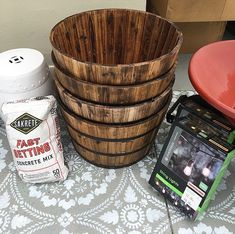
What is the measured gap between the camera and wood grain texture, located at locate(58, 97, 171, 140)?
0.88 meters

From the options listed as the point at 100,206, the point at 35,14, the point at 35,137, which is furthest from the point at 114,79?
the point at 35,14

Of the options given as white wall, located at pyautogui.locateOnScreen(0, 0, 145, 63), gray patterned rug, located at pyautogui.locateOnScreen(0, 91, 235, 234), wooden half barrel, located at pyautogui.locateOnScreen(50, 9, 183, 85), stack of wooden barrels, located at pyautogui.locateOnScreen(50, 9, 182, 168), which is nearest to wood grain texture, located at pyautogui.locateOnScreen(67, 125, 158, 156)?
stack of wooden barrels, located at pyautogui.locateOnScreen(50, 9, 182, 168)

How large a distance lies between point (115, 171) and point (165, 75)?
0.42 metres

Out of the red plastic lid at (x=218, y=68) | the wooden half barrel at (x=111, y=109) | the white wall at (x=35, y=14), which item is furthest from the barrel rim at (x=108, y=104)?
the white wall at (x=35, y=14)

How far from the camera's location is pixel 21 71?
38.3 inches

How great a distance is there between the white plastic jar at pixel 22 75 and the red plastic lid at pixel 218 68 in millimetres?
522

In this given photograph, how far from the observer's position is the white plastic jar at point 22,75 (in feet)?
3.18

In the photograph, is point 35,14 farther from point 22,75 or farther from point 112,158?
point 112,158

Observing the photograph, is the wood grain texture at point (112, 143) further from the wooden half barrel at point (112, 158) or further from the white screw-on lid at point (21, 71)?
the white screw-on lid at point (21, 71)

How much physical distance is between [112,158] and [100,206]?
0.17 m

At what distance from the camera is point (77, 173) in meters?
1.06

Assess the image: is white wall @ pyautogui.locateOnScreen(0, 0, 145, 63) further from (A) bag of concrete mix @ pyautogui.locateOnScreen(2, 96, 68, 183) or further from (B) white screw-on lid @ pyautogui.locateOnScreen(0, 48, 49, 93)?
(A) bag of concrete mix @ pyautogui.locateOnScreen(2, 96, 68, 183)

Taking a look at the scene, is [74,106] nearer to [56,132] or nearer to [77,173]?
[56,132]

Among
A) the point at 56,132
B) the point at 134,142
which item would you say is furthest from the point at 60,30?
the point at 134,142
